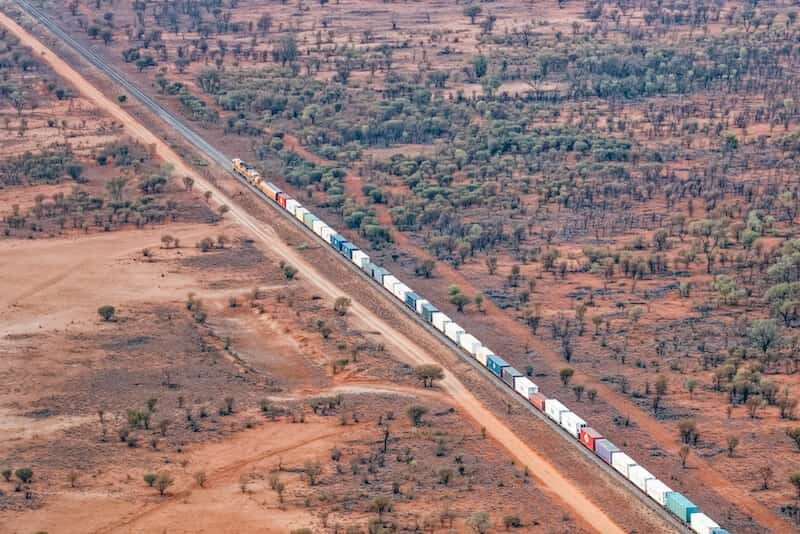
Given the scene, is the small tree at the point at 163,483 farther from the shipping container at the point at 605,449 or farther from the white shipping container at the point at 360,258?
the white shipping container at the point at 360,258

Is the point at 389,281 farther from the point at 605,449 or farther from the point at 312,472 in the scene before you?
the point at 605,449

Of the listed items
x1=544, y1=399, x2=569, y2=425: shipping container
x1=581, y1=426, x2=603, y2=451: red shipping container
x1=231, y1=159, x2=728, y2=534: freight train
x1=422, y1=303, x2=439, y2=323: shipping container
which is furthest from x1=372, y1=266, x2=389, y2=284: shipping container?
x1=581, y1=426, x2=603, y2=451: red shipping container

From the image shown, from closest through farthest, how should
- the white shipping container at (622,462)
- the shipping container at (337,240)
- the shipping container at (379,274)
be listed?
the white shipping container at (622,462) → the shipping container at (379,274) → the shipping container at (337,240)

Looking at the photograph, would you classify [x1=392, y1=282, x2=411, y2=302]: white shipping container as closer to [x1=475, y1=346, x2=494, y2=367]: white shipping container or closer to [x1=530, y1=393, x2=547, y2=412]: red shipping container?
[x1=475, y1=346, x2=494, y2=367]: white shipping container

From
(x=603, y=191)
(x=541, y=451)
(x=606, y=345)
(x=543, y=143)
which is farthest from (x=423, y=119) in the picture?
(x=541, y=451)

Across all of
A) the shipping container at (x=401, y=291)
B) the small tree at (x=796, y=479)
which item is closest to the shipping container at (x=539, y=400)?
the small tree at (x=796, y=479)

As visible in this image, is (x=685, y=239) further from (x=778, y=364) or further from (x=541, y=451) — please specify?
(x=541, y=451)

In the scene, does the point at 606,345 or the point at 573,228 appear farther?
Answer: the point at 573,228
